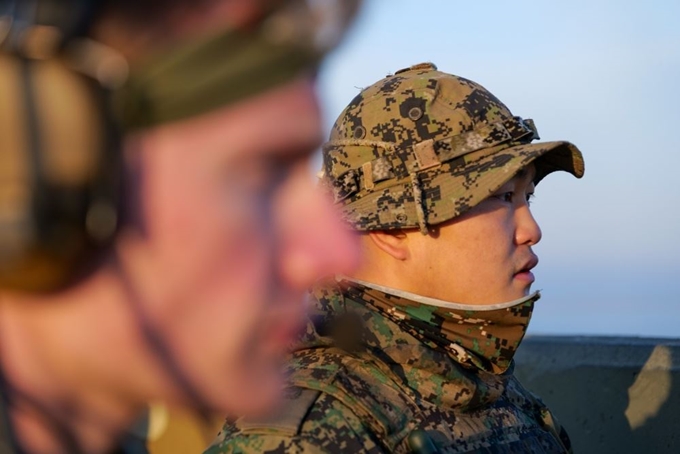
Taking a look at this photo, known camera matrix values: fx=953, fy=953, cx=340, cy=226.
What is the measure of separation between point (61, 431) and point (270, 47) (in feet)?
1.40

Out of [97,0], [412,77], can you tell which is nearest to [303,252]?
[97,0]

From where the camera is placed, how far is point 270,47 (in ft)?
3.08

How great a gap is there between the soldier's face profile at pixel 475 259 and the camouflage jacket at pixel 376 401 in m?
0.18

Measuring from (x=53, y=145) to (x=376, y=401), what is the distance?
219cm

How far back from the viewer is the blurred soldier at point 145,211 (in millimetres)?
822

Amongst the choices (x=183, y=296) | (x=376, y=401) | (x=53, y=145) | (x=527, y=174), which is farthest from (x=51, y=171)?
(x=527, y=174)

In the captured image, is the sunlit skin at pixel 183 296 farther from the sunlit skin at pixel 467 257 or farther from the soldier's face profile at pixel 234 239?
the sunlit skin at pixel 467 257

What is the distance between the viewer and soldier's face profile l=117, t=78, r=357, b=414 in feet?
2.87

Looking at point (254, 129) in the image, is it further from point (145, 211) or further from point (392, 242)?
point (392, 242)

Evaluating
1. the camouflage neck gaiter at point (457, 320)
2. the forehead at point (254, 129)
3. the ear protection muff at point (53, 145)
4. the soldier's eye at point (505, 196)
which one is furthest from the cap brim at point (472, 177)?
the ear protection muff at point (53, 145)

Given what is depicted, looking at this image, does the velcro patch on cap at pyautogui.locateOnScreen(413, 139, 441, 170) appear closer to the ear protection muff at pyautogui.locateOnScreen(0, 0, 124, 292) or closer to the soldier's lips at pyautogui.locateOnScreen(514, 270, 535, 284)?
the soldier's lips at pyautogui.locateOnScreen(514, 270, 535, 284)

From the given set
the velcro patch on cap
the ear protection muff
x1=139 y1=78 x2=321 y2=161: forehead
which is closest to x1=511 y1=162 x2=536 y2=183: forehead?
the velcro patch on cap

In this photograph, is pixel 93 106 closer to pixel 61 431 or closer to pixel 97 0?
pixel 97 0

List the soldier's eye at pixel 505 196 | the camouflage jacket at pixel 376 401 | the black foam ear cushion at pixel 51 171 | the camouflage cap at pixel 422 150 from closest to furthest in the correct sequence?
the black foam ear cushion at pixel 51 171
the camouflage jacket at pixel 376 401
the camouflage cap at pixel 422 150
the soldier's eye at pixel 505 196
